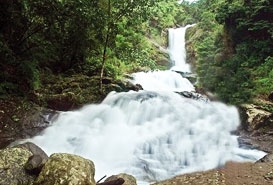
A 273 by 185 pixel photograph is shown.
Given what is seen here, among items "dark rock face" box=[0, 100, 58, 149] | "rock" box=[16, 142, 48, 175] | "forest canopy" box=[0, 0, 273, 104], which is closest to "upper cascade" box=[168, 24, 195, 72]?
"forest canopy" box=[0, 0, 273, 104]

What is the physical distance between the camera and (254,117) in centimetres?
1023

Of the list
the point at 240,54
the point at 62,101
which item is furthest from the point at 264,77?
the point at 62,101

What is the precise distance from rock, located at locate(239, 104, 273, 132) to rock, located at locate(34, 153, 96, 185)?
6.19 metres

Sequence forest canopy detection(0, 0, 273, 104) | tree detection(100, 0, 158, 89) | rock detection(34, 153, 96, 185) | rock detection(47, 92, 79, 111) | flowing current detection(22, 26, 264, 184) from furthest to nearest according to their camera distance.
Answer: tree detection(100, 0, 158, 89), rock detection(47, 92, 79, 111), forest canopy detection(0, 0, 273, 104), flowing current detection(22, 26, 264, 184), rock detection(34, 153, 96, 185)

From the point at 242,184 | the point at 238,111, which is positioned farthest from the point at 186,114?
the point at 242,184

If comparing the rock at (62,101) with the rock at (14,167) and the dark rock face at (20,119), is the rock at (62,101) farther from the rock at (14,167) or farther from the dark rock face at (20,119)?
the rock at (14,167)

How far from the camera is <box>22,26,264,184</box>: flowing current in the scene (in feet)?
26.4

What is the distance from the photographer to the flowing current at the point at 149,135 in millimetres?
8039

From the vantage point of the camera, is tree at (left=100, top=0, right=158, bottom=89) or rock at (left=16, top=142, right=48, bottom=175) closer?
rock at (left=16, top=142, right=48, bottom=175)

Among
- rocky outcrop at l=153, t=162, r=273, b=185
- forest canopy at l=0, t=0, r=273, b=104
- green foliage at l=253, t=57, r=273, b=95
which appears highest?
forest canopy at l=0, t=0, r=273, b=104

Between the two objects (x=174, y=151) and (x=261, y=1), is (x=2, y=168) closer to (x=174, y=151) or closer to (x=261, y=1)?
(x=174, y=151)

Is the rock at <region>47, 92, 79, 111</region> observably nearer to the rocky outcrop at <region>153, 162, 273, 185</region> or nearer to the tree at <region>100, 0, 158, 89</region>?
the tree at <region>100, 0, 158, 89</region>

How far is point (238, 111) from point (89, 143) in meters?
5.25

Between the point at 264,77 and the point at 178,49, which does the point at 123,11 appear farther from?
the point at 178,49
